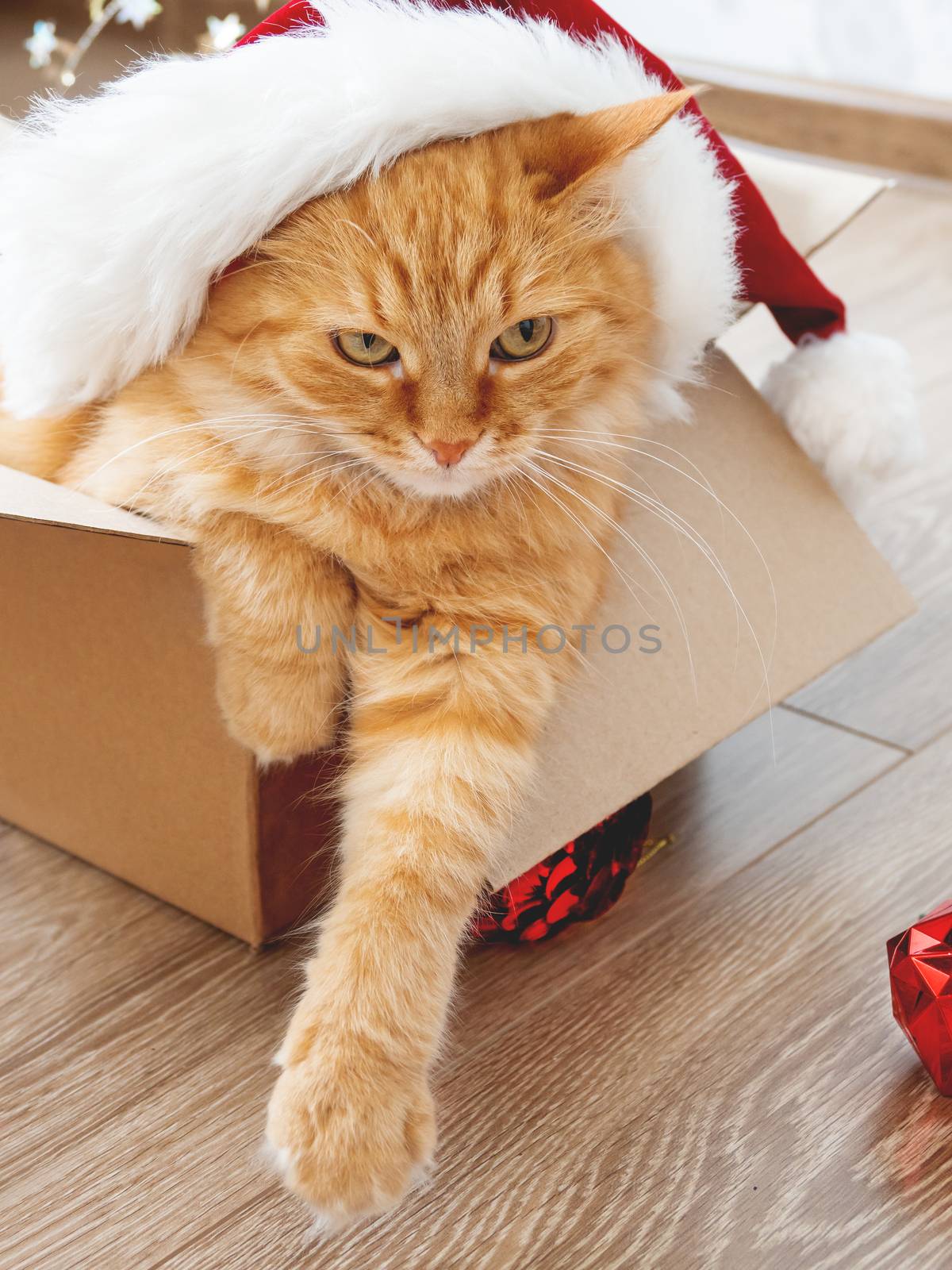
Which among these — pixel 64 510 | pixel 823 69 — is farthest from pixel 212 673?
pixel 823 69

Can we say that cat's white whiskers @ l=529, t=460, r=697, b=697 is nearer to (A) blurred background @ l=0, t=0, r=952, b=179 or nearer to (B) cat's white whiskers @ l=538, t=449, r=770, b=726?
(B) cat's white whiskers @ l=538, t=449, r=770, b=726

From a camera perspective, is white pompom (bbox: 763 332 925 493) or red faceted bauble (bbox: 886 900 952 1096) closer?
red faceted bauble (bbox: 886 900 952 1096)

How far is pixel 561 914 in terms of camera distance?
3.44ft

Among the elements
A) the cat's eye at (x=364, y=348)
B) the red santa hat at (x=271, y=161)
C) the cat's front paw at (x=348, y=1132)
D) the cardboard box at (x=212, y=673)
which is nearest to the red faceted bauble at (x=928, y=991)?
the cardboard box at (x=212, y=673)

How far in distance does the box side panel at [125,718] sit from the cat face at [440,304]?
0.16m

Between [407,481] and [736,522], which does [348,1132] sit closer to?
[407,481]

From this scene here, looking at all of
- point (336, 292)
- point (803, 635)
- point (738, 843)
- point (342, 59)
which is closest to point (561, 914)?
point (738, 843)

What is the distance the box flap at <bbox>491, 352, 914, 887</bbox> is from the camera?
0.97 m

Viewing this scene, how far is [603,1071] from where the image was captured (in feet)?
3.11

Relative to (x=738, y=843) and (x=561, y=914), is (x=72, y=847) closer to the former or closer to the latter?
(x=561, y=914)

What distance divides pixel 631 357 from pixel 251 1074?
0.63 meters

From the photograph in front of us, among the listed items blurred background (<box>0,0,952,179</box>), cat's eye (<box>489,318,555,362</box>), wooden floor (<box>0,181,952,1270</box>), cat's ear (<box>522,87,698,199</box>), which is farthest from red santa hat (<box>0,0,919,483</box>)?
blurred background (<box>0,0,952,179</box>)

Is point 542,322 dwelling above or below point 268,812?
above

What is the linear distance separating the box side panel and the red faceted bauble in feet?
1.62
